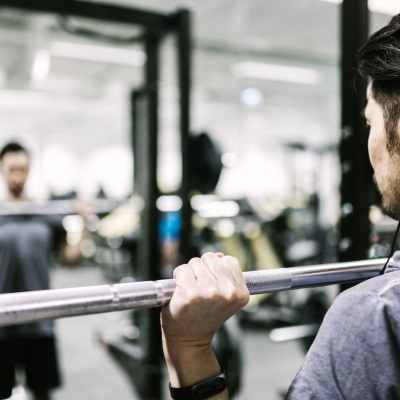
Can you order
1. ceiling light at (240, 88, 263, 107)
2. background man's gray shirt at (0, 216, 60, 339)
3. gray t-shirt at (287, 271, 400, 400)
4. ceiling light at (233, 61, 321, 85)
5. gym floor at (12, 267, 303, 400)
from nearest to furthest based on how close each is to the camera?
gray t-shirt at (287, 271, 400, 400), background man's gray shirt at (0, 216, 60, 339), gym floor at (12, 267, 303, 400), ceiling light at (233, 61, 321, 85), ceiling light at (240, 88, 263, 107)

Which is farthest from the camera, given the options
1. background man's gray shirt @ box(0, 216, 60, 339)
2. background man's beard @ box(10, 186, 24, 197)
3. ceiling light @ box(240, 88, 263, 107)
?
ceiling light @ box(240, 88, 263, 107)

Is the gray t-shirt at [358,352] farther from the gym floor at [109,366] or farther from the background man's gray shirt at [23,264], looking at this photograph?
the gym floor at [109,366]

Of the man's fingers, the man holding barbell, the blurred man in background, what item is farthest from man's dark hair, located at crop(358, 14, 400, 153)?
the blurred man in background

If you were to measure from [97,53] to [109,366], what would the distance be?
5.25 meters

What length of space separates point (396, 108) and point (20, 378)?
125 inches

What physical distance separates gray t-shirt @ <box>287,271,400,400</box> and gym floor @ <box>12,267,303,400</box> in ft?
9.31

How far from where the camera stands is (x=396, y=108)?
30.5 inches

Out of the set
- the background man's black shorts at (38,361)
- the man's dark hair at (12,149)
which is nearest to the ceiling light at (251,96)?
the man's dark hair at (12,149)

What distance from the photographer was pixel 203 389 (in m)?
0.76

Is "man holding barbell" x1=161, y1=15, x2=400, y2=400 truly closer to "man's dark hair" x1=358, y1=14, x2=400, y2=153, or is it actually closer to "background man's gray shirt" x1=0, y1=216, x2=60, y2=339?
"man's dark hair" x1=358, y1=14, x2=400, y2=153

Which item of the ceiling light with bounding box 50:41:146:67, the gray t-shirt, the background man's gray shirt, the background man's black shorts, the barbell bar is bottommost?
the background man's black shorts

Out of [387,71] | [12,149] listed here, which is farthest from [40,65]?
[387,71]

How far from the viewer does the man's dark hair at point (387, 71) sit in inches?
30.0

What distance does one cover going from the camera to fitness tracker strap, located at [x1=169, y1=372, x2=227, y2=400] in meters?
0.76
